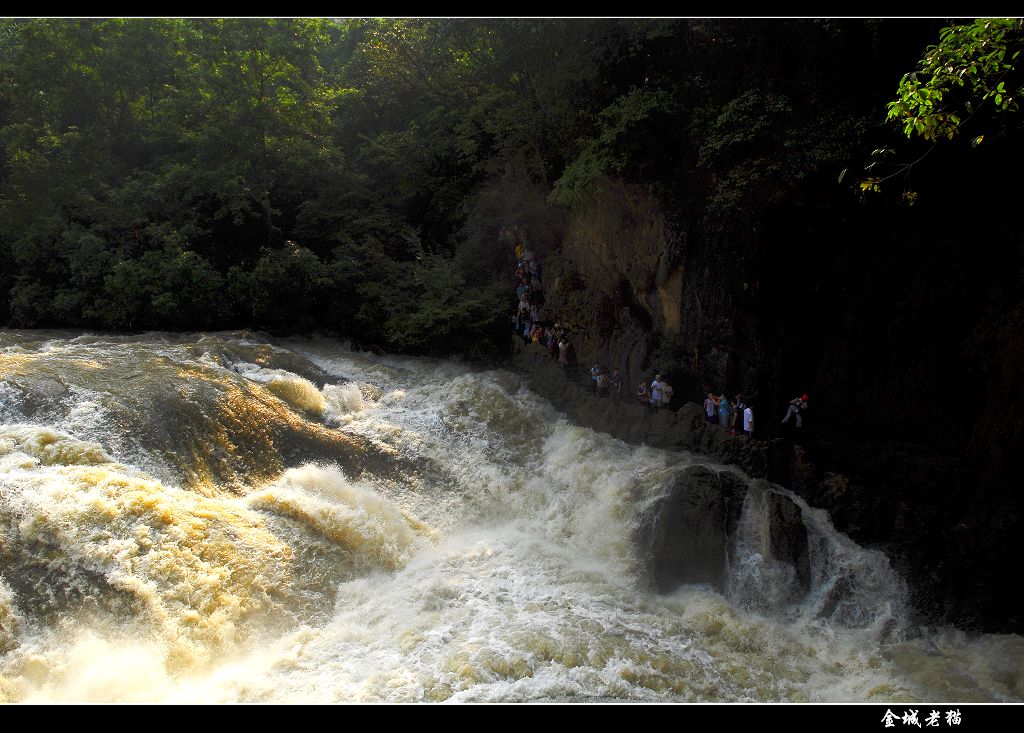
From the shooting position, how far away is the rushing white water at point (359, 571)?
21.1ft

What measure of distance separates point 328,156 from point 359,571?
1126 cm

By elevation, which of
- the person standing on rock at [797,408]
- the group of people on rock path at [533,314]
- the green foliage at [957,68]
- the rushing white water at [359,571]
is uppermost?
the green foliage at [957,68]

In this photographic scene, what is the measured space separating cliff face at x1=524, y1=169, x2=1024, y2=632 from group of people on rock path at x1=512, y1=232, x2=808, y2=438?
0.23 m

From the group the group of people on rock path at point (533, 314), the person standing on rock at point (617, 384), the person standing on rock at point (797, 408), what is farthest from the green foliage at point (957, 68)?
the group of people on rock path at point (533, 314)

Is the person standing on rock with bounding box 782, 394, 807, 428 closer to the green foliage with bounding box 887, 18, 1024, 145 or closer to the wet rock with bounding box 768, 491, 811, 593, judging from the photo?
the wet rock with bounding box 768, 491, 811, 593

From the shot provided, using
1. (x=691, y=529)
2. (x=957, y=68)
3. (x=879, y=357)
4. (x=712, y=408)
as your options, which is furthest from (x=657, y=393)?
(x=957, y=68)

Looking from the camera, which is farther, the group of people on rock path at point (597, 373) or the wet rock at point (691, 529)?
the group of people on rock path at point (597, 373)

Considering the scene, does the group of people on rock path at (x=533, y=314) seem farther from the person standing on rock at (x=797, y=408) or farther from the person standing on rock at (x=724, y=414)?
the person standing on rock at (x=797, y=408)

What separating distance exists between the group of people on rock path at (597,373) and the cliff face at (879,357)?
9.0 inches

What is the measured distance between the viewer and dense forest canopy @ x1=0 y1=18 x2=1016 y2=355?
432 inches

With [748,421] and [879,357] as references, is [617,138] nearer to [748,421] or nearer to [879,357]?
[748,421]

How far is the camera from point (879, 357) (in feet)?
31.2

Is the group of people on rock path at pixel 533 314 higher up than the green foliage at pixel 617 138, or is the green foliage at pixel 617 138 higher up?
the green foliage at pixel 617 138

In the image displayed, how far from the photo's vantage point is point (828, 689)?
7195 millimetres
